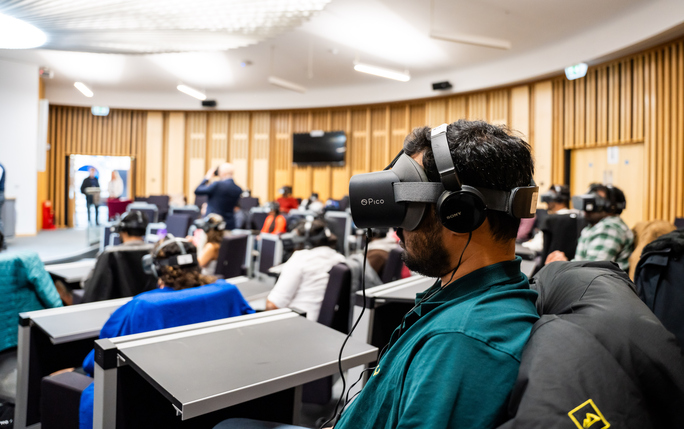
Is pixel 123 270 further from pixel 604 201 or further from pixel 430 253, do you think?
pixel 604 201

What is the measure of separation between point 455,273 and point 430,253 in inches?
2.4

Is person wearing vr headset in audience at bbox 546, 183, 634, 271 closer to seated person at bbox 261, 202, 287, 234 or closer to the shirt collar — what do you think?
the shirt collar

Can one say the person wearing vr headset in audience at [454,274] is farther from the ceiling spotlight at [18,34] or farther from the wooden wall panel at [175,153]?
the wooden wall panel at [175,153]

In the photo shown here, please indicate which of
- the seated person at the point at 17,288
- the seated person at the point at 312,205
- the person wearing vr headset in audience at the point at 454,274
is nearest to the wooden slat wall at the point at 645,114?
the seated person at the point at 312,205

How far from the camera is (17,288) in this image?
8.31 ft

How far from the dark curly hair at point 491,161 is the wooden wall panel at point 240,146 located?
1249 centimetres

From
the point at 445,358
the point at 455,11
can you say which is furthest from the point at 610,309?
the point at 455,11

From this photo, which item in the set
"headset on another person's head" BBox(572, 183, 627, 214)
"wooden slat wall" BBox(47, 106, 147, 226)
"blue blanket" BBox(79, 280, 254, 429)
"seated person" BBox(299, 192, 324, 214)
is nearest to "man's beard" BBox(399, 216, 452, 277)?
"blue blanket" BBox(79, 280, 254, 429)

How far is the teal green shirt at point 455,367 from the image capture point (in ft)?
2.15

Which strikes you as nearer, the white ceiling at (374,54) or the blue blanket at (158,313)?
the blue blanket at (158,313)

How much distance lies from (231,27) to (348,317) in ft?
9.67

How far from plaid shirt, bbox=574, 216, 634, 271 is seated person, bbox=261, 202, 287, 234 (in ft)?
13.2

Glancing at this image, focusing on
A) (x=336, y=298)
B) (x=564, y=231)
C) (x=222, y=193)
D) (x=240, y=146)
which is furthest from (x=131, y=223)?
(x=240, y=146)

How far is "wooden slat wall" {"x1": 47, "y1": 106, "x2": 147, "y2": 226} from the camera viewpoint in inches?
493
